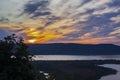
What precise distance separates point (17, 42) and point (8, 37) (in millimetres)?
813

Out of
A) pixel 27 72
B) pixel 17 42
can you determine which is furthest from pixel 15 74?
pixel 17 42

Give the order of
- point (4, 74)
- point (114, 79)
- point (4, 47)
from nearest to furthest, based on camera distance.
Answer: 1. point (4, 74)
2. point (4, 47)
3. point (114, 79)

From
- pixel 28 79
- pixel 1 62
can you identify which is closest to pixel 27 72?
pixel 28 79

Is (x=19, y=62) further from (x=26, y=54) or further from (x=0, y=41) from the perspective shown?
(x=0, y=41)

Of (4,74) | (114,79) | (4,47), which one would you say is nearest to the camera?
(4,74)

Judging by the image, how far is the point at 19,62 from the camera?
24.3m

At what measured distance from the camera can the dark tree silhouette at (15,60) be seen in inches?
934

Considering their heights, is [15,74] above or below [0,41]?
below

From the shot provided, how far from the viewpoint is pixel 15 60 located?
24.5 metres

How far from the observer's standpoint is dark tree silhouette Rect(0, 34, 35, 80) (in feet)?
77.9

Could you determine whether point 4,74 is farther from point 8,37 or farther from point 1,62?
point 8,37

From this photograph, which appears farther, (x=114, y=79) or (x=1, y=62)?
(x=114, y=79)

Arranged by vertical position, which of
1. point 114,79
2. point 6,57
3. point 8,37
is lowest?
point 114,79

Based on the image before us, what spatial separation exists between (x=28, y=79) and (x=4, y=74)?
7.02 feet
